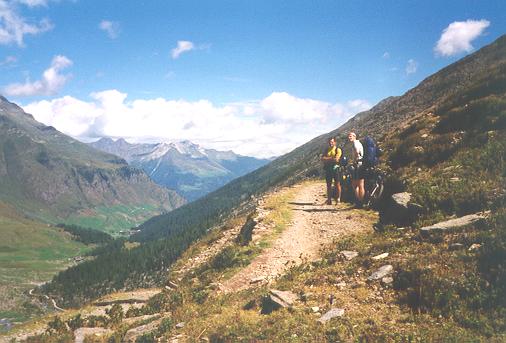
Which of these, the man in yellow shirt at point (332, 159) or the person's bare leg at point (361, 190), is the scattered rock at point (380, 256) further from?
the man in yellow shirt at point (332, 159)

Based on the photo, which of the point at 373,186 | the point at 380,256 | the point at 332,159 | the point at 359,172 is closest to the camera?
the point at 380,256

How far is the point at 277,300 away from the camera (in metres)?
13.3

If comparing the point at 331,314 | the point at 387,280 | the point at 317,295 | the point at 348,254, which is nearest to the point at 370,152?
the point at 348,254

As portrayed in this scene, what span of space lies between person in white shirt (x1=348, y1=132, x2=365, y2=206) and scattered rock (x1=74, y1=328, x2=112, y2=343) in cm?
1820

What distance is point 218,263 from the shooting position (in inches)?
871

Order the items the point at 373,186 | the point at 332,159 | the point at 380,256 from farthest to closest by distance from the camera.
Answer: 1. the point at 332,159
2. the point at 373,186
3. the point at 380,256

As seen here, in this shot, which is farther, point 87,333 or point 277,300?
point 87,333

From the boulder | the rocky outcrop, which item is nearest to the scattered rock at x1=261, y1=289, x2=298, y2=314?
the rocky outcrop

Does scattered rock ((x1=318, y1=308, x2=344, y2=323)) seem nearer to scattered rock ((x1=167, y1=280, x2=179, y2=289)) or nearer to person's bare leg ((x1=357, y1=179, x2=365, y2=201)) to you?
scattered rock ((x1=167, y1=280, x2=179, y2=289))

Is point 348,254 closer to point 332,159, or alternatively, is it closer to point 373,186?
point 373,186

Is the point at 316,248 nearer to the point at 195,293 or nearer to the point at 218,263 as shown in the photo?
the point at 218,263

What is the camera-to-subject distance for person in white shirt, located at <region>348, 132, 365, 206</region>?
25547 millimetres

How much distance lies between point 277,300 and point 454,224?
761 centimetres

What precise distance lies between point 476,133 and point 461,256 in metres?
15.1
